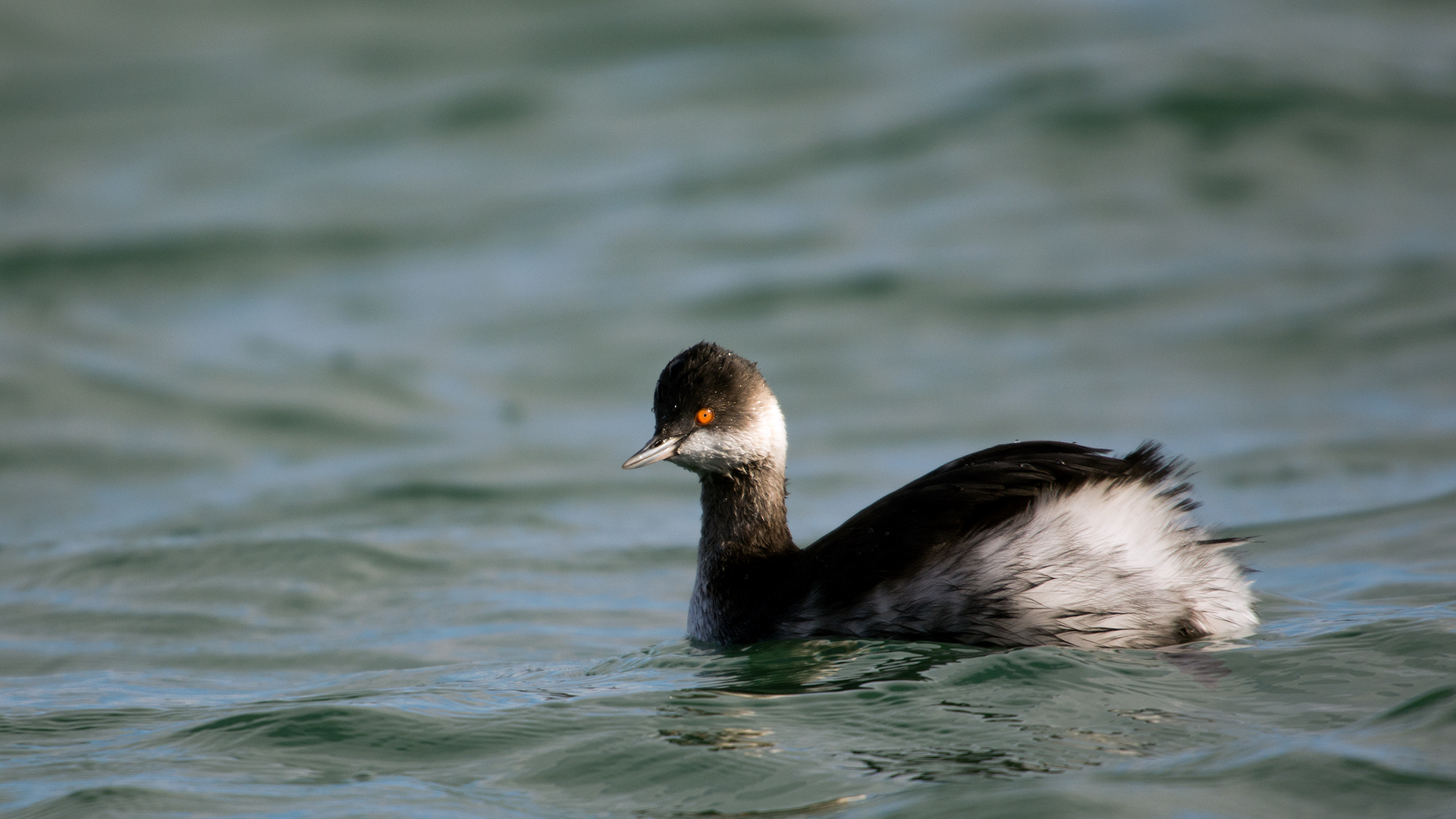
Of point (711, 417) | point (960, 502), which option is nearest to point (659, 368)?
point (711, 417)

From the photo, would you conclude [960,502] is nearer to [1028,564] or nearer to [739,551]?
[1028,564]

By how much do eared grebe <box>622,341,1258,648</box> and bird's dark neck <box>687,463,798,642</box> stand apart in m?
0.14

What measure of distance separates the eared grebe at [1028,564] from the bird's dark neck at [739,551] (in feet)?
0.45

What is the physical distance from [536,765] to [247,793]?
79cm

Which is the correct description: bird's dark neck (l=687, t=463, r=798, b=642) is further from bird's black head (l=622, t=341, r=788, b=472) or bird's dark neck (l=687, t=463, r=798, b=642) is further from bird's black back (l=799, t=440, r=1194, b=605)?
bird's black back (l=799, t=440, r=1194, b=605)

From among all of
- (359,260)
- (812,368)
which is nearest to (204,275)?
(359,260)

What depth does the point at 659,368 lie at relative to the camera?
457 inches

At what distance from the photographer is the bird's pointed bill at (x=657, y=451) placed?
229 inches

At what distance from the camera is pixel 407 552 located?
814cm

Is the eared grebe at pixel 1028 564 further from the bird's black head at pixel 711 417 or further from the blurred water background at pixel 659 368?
the bird's black head at pixel 711 417

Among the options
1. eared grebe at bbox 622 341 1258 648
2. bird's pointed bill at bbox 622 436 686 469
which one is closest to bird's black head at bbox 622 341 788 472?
bird's pointed bill at bbox 622 436 686 469

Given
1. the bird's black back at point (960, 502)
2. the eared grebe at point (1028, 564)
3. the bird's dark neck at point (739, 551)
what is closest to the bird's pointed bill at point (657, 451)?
the bird's dark neck at point (739, 551)

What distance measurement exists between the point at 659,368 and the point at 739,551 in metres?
5.80

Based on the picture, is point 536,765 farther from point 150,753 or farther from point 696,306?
point 696,306
